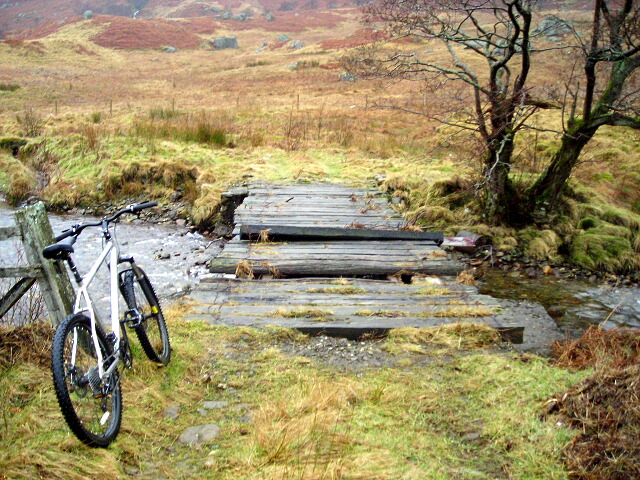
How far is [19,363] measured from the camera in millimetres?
3760

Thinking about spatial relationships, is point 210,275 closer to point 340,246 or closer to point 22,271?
point 340,246

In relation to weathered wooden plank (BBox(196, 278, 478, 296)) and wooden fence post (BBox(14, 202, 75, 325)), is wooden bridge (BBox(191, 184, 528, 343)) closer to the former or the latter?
weathered wooden plank (BBox(196, 278, 478, 296))

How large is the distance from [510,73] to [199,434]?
7272 millimetres

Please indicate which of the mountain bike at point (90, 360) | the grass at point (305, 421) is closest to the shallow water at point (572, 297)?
the grass at point (305, 421)

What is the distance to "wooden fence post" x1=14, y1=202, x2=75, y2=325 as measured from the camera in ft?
11.6

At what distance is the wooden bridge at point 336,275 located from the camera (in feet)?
16.8

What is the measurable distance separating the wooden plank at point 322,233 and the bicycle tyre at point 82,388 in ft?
14.5

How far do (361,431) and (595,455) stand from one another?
125 centimetres

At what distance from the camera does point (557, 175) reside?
935cm

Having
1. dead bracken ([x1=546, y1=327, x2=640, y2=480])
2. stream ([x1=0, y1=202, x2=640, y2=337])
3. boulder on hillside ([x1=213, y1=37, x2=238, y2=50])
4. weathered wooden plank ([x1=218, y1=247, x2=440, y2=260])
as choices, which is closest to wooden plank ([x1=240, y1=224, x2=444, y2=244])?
weathered wooden plank ([x1=218, y1=247, x2=440, y2=260])

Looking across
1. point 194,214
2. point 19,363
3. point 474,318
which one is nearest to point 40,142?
point 194,214

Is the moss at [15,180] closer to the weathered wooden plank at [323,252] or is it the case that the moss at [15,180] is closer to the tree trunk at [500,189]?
the weathered wooden plank at [323,252]

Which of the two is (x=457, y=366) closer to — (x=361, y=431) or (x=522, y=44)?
(x=361, y=431)

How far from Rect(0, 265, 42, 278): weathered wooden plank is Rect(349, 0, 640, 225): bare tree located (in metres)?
5.98
